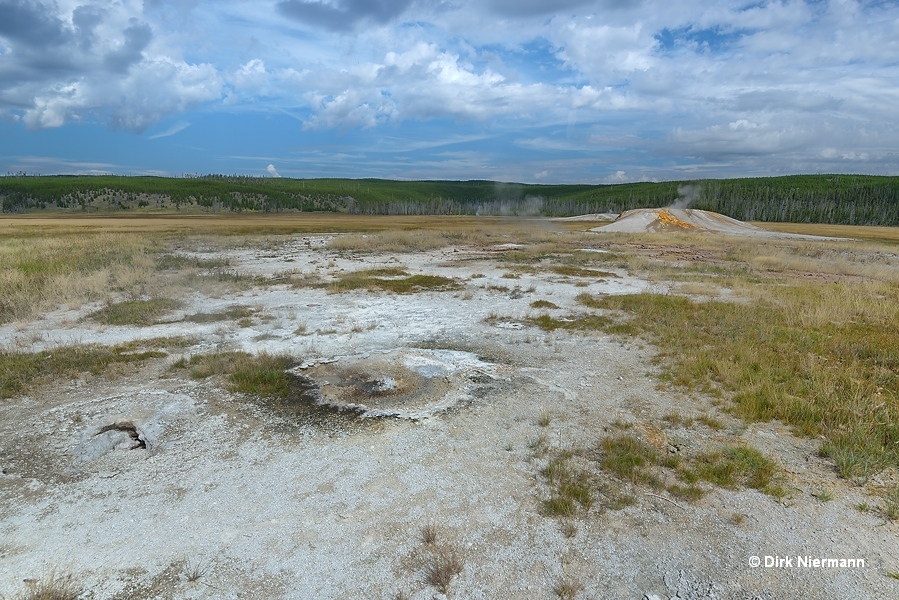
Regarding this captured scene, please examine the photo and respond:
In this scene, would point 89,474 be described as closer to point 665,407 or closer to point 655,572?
point 655,572

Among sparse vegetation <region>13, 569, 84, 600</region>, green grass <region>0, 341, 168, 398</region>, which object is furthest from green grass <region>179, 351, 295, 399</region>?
sparse vegetation <region>13, 569, 84, 600</region>

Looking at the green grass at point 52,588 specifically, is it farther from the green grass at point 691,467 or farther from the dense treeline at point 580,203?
the dense treeline at point 580,203

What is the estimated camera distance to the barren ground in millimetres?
4109

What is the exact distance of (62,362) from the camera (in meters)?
9.19

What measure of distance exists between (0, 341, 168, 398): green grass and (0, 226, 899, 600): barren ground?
419 millimetres

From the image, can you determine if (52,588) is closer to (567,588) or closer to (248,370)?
(567,588)

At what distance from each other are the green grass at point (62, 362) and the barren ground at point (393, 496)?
1.38ft

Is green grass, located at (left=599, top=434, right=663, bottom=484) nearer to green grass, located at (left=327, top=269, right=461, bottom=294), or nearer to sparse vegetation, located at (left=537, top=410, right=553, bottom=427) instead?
sparse vegetation, located at (left=537, top=410, right=553, bottom=427)

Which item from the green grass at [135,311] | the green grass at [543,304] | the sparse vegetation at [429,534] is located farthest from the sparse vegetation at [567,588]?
the green grass at [135,311]

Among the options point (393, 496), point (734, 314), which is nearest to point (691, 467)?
point (393, 496)

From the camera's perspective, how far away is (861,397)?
7.54 m

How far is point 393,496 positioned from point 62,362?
7.98 metres

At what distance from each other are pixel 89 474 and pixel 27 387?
3.83 metres

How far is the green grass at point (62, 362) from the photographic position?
27.1ft
